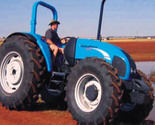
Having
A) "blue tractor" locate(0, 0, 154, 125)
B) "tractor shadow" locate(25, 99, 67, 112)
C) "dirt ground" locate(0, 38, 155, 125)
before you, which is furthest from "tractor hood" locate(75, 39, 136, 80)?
"tractor shadow" locate(25, 99, 67, 112)

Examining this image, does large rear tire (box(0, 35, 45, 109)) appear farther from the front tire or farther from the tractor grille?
the front tire

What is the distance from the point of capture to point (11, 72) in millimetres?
5203

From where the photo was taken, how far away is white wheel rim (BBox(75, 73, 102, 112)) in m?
4.09

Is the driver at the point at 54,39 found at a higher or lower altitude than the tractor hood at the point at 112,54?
higher

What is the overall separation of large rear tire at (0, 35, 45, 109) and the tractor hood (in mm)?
852

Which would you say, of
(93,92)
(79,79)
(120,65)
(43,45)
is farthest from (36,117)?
(120,65)

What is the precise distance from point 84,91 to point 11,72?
171cm

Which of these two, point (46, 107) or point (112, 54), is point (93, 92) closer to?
point (112, 54)

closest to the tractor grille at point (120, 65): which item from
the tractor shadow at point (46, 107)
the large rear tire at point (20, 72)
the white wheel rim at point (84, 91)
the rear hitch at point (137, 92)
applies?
the rear hitch at point (137, 92)

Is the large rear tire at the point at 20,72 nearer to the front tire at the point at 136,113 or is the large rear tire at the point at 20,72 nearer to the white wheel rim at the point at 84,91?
the white wheel rim at the point at 84,91

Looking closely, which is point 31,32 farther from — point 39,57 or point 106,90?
point 106,90

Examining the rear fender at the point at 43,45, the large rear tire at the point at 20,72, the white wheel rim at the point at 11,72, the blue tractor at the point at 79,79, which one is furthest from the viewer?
the white wheel rim at the point at 11,72

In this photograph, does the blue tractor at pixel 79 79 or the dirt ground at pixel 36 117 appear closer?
the blue tractor at pixel 79 79

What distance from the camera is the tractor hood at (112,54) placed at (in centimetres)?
435
